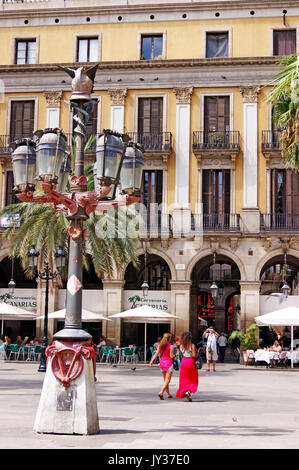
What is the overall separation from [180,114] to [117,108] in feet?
9.93

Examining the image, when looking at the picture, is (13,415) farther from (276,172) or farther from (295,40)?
(295,40)

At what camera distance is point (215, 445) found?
8.34 meters

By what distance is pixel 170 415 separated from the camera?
11711 mm

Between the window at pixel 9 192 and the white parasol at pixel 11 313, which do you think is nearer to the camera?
the white parasol at pixel 11 313

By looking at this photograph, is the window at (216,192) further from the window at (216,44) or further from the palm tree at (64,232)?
the palm tree at (64,232)

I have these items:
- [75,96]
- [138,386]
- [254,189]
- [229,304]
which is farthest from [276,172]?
[229,304]

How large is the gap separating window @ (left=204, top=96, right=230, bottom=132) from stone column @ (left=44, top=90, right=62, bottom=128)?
7092mm

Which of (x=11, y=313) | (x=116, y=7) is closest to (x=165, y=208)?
(x=11, y=313)

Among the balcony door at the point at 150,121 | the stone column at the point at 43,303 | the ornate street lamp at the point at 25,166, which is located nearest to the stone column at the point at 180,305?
the stone column at the point at 43,303

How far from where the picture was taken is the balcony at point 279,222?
3072 centimetres

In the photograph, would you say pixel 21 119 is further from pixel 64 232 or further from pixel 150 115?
pixel 64 232

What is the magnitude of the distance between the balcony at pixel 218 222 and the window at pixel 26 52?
11507 mm

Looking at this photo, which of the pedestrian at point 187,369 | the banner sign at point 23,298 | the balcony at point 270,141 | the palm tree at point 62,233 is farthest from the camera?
the banner sign at point 23,298

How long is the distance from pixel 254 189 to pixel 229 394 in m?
16.4
